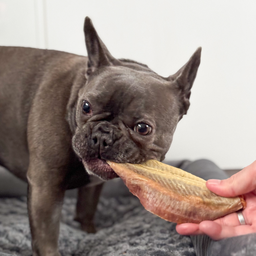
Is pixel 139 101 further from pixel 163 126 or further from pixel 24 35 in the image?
pixel 24 35

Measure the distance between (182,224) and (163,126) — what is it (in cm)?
38

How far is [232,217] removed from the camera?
3.64 ft

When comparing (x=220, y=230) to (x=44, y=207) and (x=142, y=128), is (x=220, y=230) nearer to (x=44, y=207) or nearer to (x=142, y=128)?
(x=142, y=128)

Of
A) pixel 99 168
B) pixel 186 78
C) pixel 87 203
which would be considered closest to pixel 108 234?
pixel 87 203

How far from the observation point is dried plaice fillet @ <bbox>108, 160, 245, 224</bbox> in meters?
1.04

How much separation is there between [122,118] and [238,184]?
0.48 metres

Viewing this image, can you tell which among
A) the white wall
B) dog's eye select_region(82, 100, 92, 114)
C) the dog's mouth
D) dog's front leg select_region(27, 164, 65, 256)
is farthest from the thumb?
the white wall

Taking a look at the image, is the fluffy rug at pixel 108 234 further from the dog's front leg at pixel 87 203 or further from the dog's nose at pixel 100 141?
the dog's nose at pixel 100 141

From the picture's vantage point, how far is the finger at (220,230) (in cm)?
101

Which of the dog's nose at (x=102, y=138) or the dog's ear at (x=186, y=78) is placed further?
the dog's ear at (x=186, y=78)

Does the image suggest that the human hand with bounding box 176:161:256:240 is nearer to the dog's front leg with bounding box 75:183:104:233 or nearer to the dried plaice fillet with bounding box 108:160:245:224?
the dried plaice fillet with bounding box 108:160:245:224

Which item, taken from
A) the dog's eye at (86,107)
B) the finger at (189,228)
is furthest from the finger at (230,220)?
the dog's eye at (86,107)

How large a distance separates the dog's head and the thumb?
266mm

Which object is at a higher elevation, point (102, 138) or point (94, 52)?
point (94, 52)
